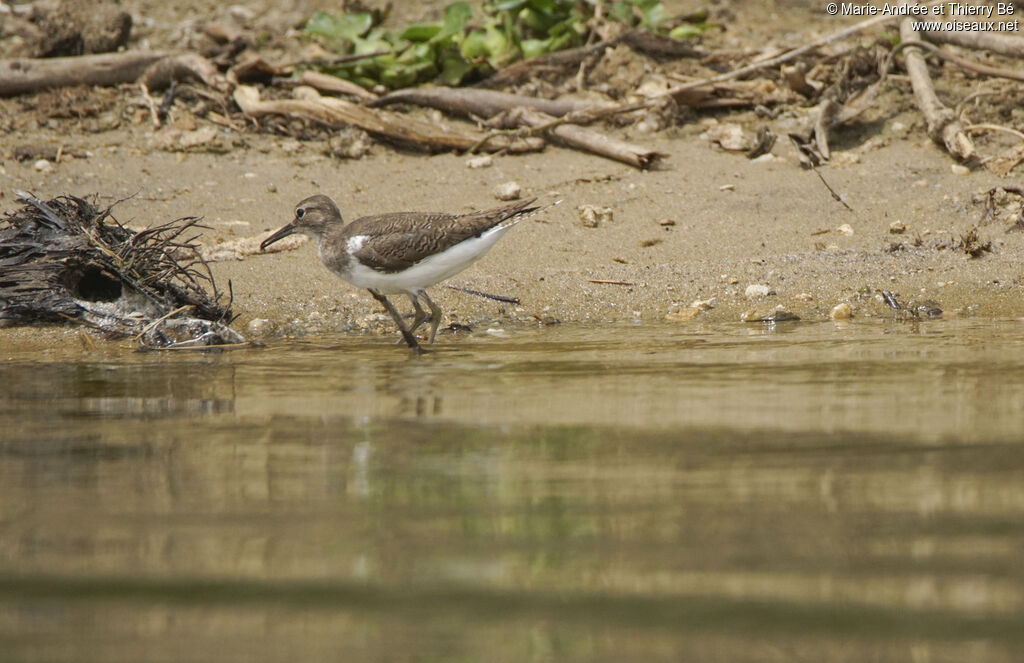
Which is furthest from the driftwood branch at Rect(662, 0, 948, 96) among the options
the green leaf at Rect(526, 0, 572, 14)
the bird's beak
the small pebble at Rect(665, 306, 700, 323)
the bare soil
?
the bird's beak

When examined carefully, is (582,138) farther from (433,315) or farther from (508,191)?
(433,315)

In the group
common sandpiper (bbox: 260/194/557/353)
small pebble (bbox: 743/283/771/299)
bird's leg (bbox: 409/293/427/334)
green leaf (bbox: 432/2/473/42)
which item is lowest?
bird's leg (bbox: 409/293/427/334)

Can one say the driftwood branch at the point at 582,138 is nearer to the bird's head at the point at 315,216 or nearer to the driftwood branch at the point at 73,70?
the bird's head at the point at 315,216

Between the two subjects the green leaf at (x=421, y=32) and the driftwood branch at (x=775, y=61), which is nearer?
the driftwood branch at (x=775, y=61)

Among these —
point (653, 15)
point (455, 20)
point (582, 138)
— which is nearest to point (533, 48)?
point (455, 20)

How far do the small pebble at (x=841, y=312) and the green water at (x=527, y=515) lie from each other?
1689mm

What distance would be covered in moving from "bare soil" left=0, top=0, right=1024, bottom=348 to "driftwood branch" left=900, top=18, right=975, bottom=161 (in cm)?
16

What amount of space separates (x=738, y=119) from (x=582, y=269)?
2.78 m

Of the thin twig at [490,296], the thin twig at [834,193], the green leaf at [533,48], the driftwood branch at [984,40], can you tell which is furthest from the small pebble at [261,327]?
the driftwood branch at [984,40]

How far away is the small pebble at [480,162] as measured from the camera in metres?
9.68

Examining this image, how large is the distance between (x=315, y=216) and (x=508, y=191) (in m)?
1.75

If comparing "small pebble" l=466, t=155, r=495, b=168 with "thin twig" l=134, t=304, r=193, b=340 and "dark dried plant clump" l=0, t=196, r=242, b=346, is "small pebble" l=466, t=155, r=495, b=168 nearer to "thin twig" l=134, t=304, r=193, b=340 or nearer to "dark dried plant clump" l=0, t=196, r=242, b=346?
"dark dried plant clump" l=0, t=196, r=242, b=346

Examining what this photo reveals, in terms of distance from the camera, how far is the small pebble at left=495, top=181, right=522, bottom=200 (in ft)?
29.6

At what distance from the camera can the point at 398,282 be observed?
284 inches
